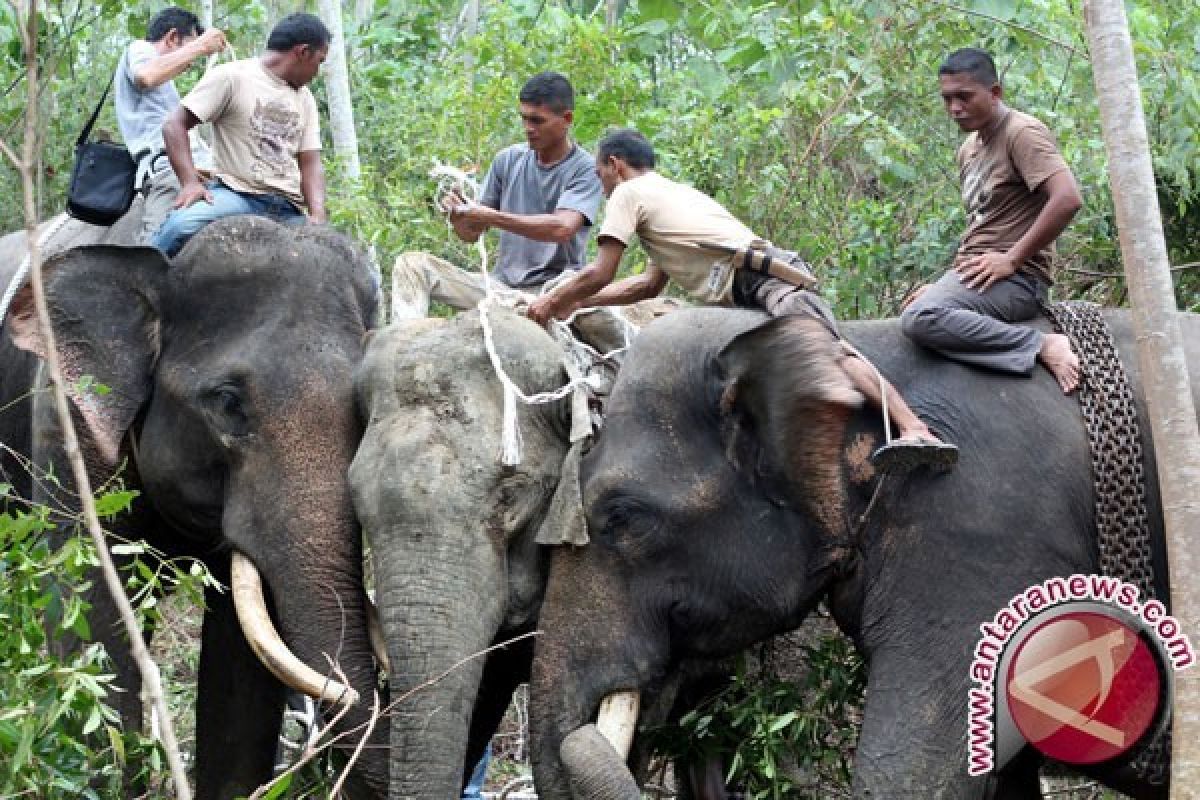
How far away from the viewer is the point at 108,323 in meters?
7.36

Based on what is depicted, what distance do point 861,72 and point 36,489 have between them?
167 inches

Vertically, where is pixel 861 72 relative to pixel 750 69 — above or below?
above

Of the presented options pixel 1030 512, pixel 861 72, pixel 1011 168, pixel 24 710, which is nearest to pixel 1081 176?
pixel 861 72

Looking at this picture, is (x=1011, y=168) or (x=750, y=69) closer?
(x=1011, y=168)

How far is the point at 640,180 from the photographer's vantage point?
23.4 feet

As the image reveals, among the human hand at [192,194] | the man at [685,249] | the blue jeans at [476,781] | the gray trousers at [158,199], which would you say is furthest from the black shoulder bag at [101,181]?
the blue jeans at [476,781]

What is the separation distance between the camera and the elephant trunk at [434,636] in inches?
247

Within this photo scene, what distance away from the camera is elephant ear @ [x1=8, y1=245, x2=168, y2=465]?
730cm

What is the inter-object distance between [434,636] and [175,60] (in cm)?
276

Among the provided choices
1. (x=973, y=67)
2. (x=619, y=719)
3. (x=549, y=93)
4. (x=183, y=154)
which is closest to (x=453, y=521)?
(x=619, y=719)

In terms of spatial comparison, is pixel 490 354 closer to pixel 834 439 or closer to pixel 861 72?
pixel 834 439

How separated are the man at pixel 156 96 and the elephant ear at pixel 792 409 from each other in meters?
2.40

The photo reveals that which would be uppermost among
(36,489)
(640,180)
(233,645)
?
(640,180)

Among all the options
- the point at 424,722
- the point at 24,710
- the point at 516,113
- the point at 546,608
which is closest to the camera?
the point at 24,710
